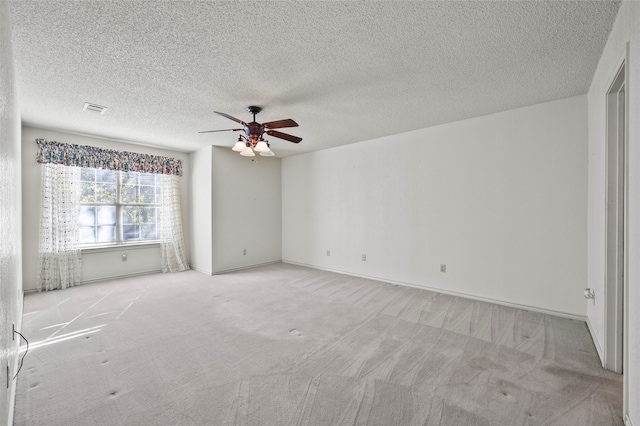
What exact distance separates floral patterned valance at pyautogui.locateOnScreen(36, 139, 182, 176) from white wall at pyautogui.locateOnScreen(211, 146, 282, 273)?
101 cm

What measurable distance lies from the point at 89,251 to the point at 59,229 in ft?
1.78

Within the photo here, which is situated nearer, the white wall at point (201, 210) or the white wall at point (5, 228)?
the white wall at point (5, 228)

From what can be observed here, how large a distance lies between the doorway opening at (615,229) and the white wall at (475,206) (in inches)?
40.2

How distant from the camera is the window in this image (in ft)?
15.3

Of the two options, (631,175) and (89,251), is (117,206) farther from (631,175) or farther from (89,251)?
(631,175)

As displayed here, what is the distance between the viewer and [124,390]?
75.0 inches

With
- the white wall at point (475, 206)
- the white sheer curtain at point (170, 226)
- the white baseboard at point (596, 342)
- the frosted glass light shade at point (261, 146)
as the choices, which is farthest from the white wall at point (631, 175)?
the white sheer curtain at point (170, 226)

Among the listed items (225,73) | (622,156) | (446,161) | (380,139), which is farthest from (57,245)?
(622,156)

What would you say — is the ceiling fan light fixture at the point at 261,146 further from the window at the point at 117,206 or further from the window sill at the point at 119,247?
the window sill at the point at 119,247

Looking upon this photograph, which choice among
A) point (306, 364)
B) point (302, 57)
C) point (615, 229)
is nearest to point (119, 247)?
point (306, 364)

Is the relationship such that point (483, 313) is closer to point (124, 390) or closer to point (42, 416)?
point (124, 390)

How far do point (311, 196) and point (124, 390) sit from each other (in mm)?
4432

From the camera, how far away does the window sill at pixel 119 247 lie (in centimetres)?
458

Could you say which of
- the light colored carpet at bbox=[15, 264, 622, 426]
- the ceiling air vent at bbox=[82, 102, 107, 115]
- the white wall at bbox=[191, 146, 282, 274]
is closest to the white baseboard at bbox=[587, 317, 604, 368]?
the light colored carpet at bbox=[15, 264, 622, 426]
